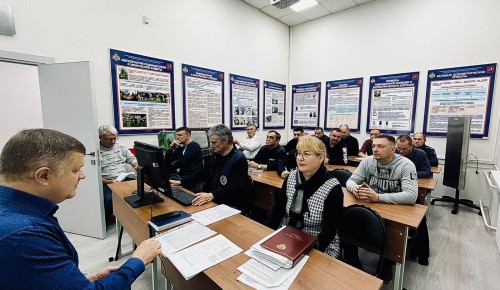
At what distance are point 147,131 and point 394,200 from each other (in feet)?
10.5

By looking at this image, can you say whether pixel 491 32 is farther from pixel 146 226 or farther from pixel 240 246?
pixel 146 226

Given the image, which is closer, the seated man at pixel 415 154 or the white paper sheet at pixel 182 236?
the white paper sheet at pixel 182 236

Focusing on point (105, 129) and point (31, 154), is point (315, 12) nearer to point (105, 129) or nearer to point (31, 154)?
point (105, 129)

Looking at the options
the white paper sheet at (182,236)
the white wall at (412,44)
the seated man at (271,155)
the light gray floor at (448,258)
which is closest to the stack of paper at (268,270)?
the white paper sheet at (182,236)

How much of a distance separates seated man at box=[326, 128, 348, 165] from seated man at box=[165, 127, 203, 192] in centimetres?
229

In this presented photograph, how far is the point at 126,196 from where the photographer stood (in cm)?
189

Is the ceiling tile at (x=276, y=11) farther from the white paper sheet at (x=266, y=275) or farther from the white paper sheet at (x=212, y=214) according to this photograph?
the white paper sheet at (x=266, y=275)

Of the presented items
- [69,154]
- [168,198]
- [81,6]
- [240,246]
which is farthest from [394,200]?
[81,6]

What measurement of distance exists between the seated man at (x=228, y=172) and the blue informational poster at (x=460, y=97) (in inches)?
156

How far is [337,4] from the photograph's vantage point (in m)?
4.73

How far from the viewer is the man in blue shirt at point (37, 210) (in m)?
0.55

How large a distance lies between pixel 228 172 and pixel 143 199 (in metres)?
0.70

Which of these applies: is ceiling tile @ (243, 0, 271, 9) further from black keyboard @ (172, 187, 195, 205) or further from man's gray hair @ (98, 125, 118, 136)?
black keyboard @ (172, 187, 195, 205)

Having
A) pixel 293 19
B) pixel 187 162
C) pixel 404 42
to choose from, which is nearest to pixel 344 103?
pixel 404 42
